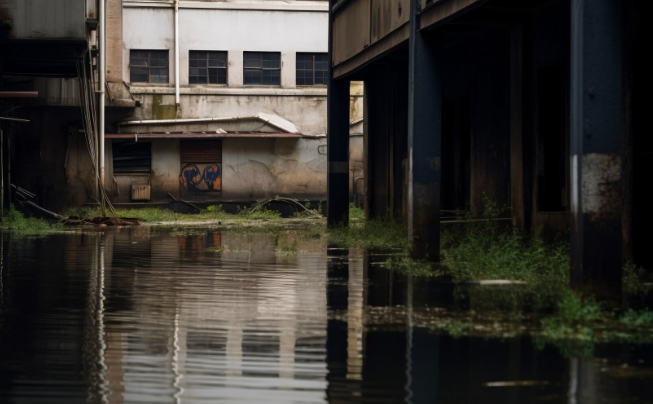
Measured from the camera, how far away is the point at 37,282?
10.5 meters

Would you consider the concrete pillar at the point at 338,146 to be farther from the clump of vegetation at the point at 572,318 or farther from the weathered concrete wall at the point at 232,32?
the clump of vegetation at the point at 572,318

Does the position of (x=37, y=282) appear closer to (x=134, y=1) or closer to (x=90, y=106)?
(x=90, y=106)

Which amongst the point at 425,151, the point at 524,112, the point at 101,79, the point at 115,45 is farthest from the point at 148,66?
the point at 425,151

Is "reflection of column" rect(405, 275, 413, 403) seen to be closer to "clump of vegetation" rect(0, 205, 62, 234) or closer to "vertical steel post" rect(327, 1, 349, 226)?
"vertical steel post" rect(327, 1, 349, 226)

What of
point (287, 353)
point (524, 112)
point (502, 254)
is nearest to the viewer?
point (287, 353)

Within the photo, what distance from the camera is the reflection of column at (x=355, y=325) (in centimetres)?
561

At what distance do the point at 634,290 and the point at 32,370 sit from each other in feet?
20.1

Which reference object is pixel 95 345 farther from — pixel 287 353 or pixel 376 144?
pixel 376 144

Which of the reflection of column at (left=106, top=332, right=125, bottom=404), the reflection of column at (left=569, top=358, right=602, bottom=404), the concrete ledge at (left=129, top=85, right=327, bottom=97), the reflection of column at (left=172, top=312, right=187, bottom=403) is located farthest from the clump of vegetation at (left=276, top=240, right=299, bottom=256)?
the concrete ledge at (left=129, top=85, right=327, bottom=97)

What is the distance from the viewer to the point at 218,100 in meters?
33.2

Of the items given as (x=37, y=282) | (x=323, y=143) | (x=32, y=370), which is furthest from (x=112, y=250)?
(x=323, y=143)

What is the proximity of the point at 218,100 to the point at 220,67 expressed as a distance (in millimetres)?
1230

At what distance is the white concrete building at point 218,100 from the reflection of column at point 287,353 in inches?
1006

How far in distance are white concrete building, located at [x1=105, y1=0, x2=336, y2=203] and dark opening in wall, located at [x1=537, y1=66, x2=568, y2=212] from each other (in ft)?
63.3
